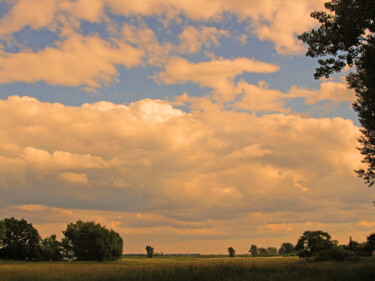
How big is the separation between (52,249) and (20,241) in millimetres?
10546

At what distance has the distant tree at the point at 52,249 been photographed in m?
108

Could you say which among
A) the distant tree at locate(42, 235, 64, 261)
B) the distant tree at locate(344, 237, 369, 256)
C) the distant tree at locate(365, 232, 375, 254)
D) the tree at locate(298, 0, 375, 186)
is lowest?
the distant tree at locate(42, 235, 64, 261)

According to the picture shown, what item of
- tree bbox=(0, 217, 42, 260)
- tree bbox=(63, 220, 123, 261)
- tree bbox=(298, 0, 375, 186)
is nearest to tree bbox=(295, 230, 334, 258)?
tree bbox=(298, 0, 375, 186)

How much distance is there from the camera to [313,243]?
201ft

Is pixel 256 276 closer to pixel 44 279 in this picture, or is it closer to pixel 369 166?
pixel 369 166

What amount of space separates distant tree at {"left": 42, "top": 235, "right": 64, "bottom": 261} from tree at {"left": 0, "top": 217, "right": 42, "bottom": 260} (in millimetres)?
3110

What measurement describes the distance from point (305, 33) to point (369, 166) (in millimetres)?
12964

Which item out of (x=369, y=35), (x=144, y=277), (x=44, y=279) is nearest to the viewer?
→ (x=369, y=35)

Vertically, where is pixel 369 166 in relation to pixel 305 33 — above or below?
below

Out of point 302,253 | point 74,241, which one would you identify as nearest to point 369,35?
point 302,253

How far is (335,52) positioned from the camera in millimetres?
22109

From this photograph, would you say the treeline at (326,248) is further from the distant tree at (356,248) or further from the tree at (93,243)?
the tree at (93,243)

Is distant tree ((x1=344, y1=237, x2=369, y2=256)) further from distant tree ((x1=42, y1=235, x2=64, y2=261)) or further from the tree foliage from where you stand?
distant tree ((x1=42, y1=235, x2=64, y2=261))

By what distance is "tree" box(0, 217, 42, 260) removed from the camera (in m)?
102
